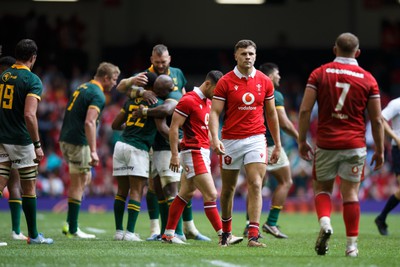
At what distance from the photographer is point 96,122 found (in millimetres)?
13719

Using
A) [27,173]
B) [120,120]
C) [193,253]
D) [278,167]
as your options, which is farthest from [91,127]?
[193,253]

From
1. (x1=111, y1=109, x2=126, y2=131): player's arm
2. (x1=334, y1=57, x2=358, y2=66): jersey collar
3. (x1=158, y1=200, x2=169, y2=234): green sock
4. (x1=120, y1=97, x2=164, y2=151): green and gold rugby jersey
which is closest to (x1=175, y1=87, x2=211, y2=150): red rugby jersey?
(x1=120, y1=97, x2=164, y2=151): green and gold rugby jersey

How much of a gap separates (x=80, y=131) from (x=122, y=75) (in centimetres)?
1659

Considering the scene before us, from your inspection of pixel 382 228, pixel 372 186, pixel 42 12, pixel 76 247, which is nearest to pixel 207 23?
pixel 42 12

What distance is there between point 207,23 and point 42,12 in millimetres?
5790

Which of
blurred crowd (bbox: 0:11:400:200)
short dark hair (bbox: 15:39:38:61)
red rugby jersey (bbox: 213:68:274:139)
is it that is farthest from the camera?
blurred crowd (bbox: 0:11:400:200)

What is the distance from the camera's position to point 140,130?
42.7 ft

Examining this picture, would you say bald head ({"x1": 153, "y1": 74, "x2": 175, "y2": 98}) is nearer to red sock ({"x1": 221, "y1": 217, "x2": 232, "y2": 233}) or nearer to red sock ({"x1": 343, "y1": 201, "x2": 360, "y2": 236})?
red sock ({"x1": 221, "y1": 217, "x2": 232, "y2": 233})

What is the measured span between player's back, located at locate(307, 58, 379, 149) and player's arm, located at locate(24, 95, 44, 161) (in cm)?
352

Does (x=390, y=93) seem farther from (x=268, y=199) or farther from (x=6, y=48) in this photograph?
(x=6, y=48)

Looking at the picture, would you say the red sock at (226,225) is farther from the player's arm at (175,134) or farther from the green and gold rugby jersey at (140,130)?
the green and gold rugby jersey at (140,130)

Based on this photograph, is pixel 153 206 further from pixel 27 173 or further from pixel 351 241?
pixel 351 241

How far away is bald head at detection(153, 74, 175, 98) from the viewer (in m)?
12.8

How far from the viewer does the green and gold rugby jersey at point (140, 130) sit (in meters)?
13.0
